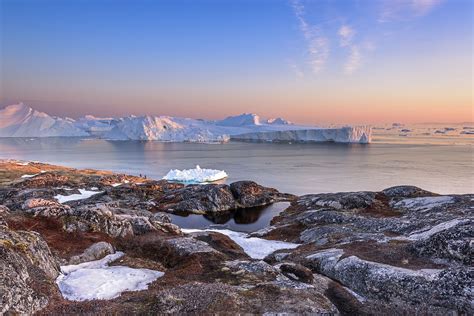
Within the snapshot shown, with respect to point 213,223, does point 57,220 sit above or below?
above

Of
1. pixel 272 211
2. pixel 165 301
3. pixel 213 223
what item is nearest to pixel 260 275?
pixel 165 301

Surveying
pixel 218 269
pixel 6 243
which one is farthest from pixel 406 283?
pixel 6 243

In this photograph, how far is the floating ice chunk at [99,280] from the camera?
13.6 metres

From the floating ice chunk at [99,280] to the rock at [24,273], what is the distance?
78cm

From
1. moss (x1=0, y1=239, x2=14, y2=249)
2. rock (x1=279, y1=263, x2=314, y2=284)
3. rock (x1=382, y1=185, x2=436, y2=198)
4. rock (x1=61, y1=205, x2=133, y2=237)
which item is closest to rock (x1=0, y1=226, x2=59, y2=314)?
moss (x1=0, y1=239, x2=14, y2=249)

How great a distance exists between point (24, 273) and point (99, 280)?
3519mm

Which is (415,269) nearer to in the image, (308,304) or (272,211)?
(308,304)

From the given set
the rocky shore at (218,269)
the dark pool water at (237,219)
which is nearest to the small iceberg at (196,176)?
the dark pool water at (237,219)

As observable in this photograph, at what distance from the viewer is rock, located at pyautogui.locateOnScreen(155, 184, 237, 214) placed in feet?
167

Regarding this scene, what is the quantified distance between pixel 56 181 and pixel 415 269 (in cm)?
6569

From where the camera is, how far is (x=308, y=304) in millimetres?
12570

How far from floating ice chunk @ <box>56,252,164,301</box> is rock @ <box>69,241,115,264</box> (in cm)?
46

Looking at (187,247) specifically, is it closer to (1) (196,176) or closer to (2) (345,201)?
(2) (345,201)

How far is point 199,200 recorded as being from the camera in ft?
172
